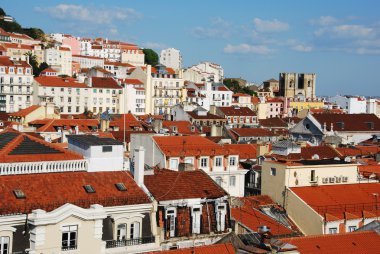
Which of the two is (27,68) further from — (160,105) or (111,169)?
(111,169)

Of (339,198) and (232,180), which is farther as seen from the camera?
(232,180)

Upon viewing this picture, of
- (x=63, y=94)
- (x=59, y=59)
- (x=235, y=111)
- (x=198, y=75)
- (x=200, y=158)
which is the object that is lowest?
(x=200, y=158)

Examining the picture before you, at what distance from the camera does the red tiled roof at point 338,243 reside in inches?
1104

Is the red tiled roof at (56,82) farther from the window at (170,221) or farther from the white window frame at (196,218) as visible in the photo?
the window at (170,221)

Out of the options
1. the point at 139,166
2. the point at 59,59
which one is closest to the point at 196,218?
the point at 139,166

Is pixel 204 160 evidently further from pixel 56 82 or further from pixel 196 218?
pixel 56 82

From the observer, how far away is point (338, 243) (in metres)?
29.0

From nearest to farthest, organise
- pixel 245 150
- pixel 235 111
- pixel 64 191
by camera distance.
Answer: pixel 64 191 < pixel 245 150 < pixel 235 111

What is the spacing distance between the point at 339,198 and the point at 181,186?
523 inches

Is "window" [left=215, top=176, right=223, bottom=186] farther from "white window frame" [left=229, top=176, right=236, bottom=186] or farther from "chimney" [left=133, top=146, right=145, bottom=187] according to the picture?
"chimney" [left=133, top=146, right=145, bottom=187]

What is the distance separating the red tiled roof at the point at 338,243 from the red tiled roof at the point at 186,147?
21.1 m

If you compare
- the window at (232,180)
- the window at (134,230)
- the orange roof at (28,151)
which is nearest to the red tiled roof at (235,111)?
the window at (232,180)

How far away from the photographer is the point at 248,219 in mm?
34781

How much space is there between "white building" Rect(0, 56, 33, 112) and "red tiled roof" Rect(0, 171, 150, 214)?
97.8 meters
